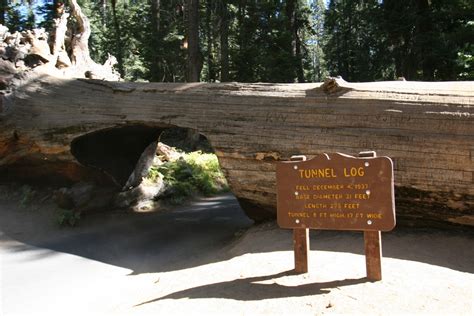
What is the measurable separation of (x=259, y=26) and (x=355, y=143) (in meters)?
20.8

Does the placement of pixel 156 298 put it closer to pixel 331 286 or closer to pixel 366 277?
pixel 331 286

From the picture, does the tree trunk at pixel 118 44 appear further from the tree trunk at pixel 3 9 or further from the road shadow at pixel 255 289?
the road shadow at pixel 255 289

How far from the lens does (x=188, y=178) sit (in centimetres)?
1274

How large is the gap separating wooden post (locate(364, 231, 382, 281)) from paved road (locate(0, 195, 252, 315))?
2.54 m

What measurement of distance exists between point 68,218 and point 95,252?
200 centimetres

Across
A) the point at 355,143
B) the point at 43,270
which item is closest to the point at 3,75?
the point at 43,270

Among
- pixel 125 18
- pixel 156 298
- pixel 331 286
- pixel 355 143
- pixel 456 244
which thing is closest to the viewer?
pixel 331 286

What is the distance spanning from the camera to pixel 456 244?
224 inches

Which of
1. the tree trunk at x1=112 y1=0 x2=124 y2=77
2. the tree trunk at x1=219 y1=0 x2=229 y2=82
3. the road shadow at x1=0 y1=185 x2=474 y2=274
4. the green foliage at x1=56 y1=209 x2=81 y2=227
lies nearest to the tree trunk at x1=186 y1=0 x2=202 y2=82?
the tree trunk at x1=219 y1=0 x2=229 y2=82

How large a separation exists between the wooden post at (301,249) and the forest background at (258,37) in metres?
8.61

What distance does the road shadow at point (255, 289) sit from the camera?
4418 mm

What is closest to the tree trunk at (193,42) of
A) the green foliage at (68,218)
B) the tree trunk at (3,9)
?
the green foliage at (68,218)

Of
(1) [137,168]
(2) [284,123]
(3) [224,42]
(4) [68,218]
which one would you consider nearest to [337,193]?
(2) [284,123]

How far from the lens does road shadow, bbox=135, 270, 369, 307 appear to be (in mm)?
4418
